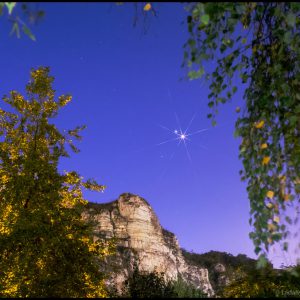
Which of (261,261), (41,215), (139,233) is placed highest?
(139,233)

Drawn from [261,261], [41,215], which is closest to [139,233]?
[41,215]

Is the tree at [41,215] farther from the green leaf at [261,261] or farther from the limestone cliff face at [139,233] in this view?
the limestone cliff face at [139,233]

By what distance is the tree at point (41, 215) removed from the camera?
49.1 ft

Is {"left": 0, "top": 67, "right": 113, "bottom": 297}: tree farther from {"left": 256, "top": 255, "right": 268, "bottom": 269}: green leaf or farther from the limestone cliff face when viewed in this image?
the limestone cliff face

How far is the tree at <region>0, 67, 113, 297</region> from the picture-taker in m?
15.0

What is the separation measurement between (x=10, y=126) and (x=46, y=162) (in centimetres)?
241

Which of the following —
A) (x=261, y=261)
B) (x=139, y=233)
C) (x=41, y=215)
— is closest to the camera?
(x=261, y=261)

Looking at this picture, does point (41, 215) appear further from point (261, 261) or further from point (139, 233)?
point (139, 233)

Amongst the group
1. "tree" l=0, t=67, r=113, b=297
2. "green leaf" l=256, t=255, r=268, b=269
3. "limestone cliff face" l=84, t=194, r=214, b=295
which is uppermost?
"limestone cliff face" l=84, t=194, r=214, b=295

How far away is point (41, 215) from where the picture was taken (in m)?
15.8

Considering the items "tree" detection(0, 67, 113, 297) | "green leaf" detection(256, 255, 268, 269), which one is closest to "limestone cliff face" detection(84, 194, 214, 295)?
"tree" detection(0, 67, 113, 297)

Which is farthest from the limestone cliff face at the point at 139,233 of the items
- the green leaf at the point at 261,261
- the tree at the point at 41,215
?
the green leaf at the point at 261,261

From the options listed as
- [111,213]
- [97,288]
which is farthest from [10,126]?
[111,213]

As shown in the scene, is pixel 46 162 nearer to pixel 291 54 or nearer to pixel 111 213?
pixel 291 54
